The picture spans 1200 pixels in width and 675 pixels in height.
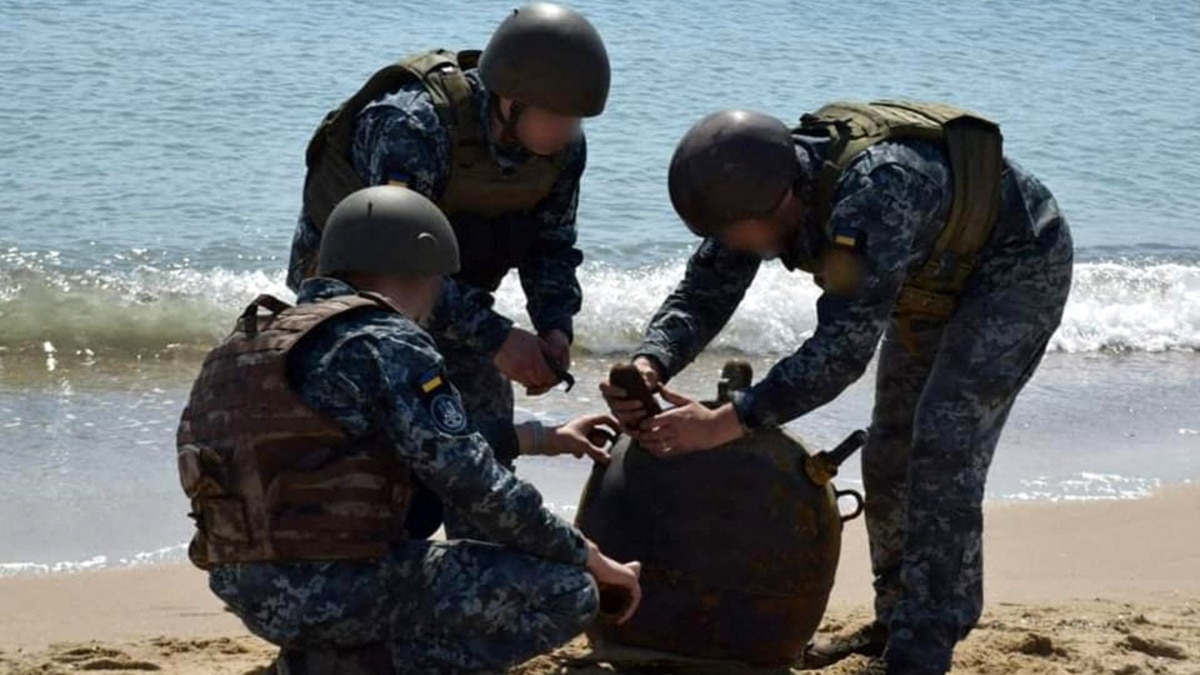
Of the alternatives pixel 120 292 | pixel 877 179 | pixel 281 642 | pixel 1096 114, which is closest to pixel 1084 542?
pixel 877 179

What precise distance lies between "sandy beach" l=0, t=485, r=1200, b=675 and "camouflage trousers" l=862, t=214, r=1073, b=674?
454 mm

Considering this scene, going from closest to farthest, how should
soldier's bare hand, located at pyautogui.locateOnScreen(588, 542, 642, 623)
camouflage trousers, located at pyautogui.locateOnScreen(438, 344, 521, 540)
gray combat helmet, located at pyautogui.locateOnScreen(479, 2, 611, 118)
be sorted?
1. soldier's bare hand, located at pyautogui.locateOnScreen(588, 542, 642, 623)
2. gray combat helmet, located at pyautogui.locateOnScreen(479, 2, 611, 118)
3. camouflage trousers, located at pyautogui.locateOnScreen(438, 344, 521, 540)

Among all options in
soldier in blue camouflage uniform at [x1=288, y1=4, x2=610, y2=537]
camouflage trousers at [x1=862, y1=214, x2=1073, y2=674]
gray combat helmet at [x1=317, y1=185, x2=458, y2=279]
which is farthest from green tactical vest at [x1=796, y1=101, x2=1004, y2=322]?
gray combat helmet at [x1=317, y1=185, x2=458, y2=279]

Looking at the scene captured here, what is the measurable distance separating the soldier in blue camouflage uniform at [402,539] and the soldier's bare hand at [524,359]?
86cm

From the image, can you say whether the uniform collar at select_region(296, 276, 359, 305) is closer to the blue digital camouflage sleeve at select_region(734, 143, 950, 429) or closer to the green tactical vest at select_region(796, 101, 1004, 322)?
the blue digital camouflage sleeve at select_region(734, 143, 950, 429)

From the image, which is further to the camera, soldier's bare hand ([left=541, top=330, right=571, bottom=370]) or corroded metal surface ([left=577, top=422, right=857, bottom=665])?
soldier's bare hand ([left=541, top=330, right=571, bottom=370])

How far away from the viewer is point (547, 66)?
6066 millimetres

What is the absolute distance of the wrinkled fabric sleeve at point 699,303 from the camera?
6.28 m

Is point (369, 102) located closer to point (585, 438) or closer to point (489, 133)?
point (489, 133)

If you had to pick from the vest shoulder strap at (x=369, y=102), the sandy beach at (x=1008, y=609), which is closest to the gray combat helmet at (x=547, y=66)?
the vest shoulder strap at (x=369, y=102)

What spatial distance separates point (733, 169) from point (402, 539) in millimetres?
1269

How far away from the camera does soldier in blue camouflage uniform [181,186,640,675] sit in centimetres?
497

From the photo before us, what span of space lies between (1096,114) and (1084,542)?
11.1 metres

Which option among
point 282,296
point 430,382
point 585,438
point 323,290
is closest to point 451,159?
point 585,438
